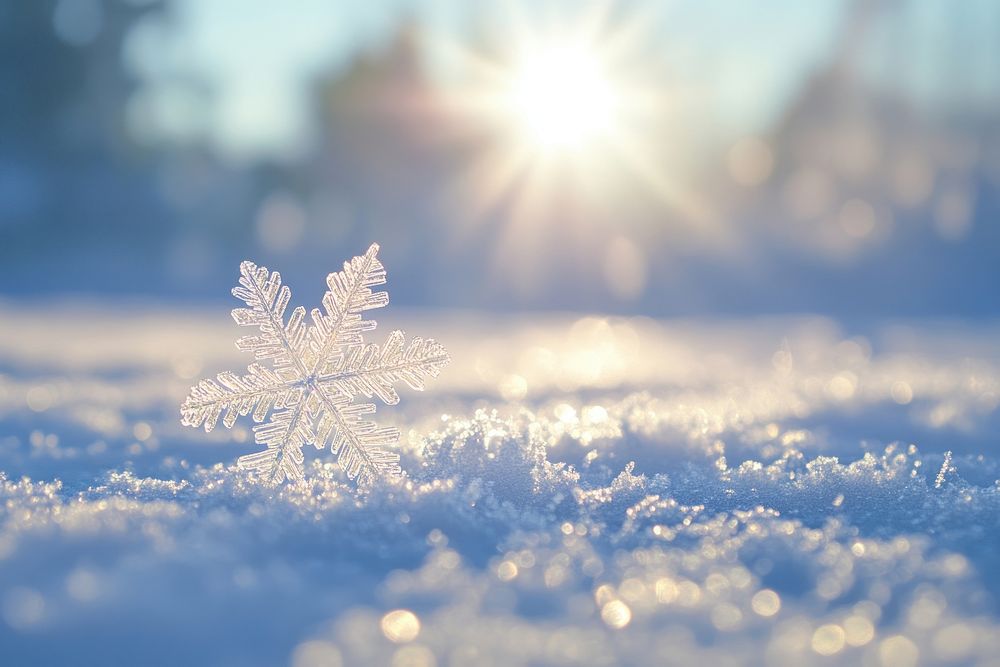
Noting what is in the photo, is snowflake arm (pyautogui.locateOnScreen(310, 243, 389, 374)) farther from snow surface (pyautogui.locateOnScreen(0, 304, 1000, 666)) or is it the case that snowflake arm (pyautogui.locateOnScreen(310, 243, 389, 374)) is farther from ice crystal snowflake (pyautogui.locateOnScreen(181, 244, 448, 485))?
snow surface (pyautogui.locateOnScreen(0, 304, 1000, 666))

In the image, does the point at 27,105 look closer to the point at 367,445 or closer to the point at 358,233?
the point at 358,233

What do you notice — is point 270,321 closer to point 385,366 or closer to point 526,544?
point 385,366

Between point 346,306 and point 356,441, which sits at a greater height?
point 346,306

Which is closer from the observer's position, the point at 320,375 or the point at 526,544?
the point at 526,544

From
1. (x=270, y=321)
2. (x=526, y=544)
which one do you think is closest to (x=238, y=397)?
(x=270, y=321)

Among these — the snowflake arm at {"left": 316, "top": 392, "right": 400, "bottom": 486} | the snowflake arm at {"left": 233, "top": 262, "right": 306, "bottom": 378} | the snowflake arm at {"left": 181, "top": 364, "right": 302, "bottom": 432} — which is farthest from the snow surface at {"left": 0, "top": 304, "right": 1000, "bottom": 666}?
the snowflake arm at {"left": 233, "top": 262, "right": 306, "bottom": 378}

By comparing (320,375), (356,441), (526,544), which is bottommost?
(526,544)

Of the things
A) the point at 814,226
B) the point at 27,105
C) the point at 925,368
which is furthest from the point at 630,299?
the point at 27,105
